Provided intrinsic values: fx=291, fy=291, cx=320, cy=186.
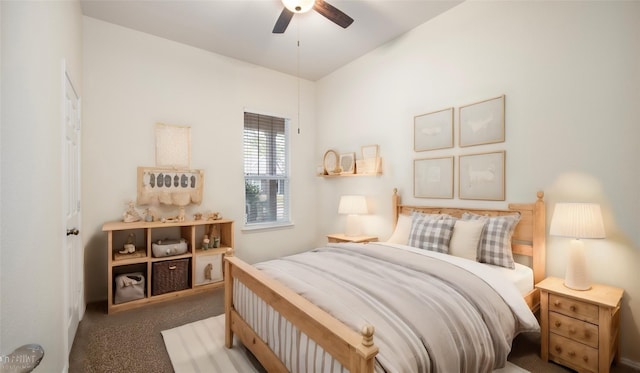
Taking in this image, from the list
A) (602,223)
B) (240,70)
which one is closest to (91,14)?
(240,70)

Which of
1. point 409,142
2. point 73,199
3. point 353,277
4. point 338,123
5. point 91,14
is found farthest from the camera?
point 338,123

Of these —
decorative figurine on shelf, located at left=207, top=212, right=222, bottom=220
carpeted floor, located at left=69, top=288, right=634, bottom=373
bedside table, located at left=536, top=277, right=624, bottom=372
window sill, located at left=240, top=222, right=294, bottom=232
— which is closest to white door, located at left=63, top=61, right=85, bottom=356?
carpeted floor, located at left=69, top=288, right=634, bottom=373

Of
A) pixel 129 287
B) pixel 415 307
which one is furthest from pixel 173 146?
pixel 415 307

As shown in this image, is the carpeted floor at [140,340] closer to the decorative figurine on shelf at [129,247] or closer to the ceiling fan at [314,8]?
the decorative figurine on shelf at [129,247]

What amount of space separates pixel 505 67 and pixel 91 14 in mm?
4180

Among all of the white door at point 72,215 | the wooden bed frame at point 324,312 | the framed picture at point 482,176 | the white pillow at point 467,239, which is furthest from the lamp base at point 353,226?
the white door at point 72,215

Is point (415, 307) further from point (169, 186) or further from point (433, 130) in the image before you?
point (169, 186)

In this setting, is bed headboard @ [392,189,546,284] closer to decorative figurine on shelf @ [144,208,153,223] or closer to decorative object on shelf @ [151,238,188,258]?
decorative object on shelf @ [151,238,188,258]

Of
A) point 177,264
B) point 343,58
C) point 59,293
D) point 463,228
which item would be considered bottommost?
point 177,264

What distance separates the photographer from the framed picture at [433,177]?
3086mm

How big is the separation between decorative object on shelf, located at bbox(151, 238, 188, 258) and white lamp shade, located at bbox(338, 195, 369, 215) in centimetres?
199

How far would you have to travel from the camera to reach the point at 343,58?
4.12m

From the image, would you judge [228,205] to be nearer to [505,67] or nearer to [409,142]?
[409,142]

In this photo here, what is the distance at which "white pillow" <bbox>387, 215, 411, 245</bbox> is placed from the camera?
3.06 meters
